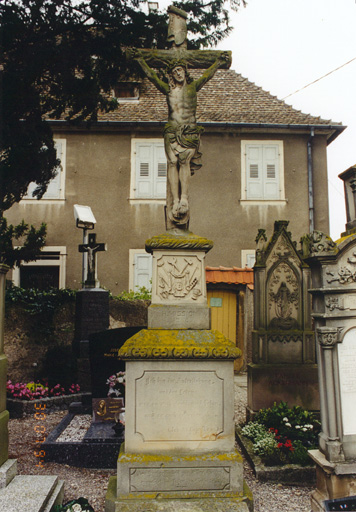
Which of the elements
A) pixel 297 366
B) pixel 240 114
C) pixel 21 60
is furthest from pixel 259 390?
pixel 240 114

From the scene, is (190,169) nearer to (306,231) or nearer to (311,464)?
(311,464)

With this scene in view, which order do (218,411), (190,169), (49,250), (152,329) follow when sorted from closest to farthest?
(218,411) < (152,329) < (190,169) < (49,250)

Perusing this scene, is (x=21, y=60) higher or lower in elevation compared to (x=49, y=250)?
higher

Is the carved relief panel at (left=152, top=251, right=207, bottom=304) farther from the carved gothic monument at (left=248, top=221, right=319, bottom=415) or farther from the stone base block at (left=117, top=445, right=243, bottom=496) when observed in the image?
the carved gothic monument at (left=248, top=221, right=319, bottom=415)

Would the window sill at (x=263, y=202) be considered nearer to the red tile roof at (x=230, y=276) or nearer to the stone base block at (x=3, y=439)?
the red tile roof at (x=230, y=276)

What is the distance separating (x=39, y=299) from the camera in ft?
28.8

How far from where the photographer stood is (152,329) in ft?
11.9

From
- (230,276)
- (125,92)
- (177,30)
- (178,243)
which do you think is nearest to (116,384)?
(178,243)

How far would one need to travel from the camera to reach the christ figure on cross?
393 centimetres

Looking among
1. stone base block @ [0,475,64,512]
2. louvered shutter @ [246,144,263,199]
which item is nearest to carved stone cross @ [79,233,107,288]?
stone base block @ [0,475,64,512]

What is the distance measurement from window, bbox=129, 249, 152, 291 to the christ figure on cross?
799 centimetres

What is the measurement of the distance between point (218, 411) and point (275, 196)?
9882 millimetres

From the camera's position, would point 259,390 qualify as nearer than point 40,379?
Yes

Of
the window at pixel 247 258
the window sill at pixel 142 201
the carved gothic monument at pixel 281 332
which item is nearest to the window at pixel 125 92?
the window sill at pixel 142 201
